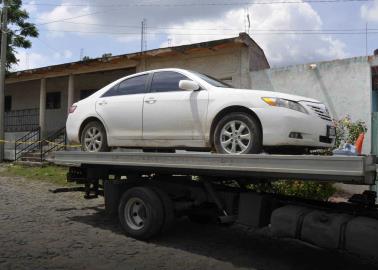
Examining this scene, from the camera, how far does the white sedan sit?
536 centimetres

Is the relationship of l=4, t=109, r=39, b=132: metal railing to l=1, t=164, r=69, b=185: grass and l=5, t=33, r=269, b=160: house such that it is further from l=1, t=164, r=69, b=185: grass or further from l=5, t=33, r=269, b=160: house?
l=1, t=164, r=69, b=185: grass

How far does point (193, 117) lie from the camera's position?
20.0ft

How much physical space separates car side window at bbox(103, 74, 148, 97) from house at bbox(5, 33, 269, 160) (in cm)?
667

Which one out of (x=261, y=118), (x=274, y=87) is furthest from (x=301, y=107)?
(x=274, y=87)

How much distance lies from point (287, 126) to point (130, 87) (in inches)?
115

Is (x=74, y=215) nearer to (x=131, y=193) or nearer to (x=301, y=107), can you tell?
(x=131, y=193)

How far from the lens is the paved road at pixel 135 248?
5.44 metres

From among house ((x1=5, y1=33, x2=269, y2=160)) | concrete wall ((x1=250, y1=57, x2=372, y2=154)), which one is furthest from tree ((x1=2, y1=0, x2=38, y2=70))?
concrete wall ((x1=250, y1=57, x2=372, y2=154))

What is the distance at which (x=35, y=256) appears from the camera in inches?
221

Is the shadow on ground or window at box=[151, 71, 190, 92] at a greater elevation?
window at box=[151, 71, 190, 92]

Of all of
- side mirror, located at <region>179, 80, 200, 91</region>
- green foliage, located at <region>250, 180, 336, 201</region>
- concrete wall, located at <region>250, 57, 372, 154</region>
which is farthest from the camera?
concrete wall, located at <region>250, 57, 372, 154</region>

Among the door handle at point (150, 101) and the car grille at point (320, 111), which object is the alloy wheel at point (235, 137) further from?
the door handle at point (150, 101)

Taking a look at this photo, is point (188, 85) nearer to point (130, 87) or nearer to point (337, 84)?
point (130, 87)

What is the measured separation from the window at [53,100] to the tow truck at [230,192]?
1563cm
